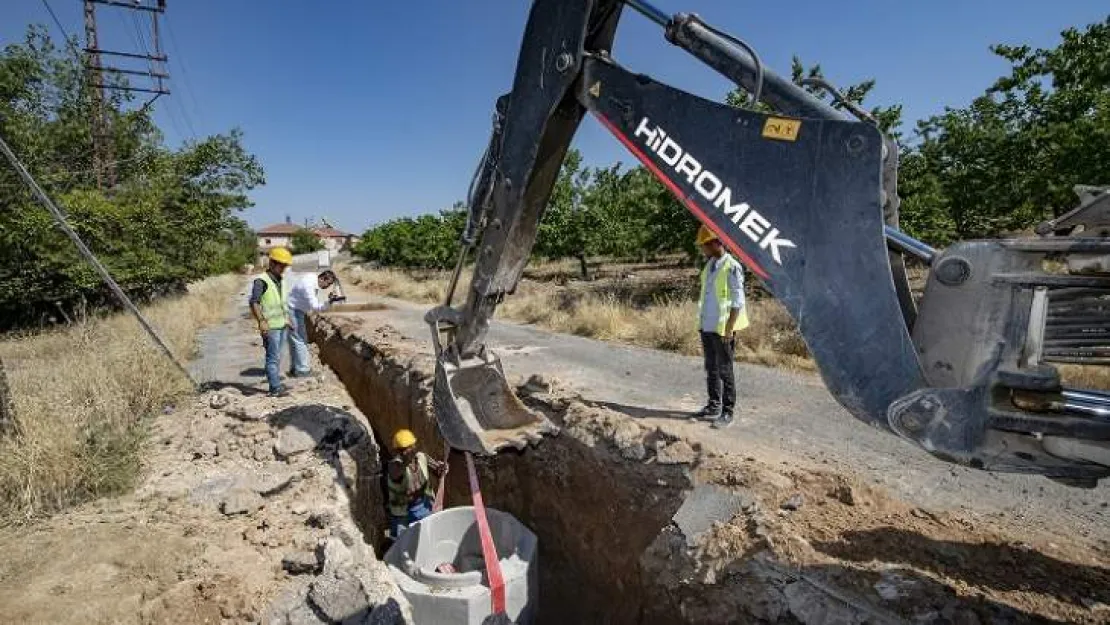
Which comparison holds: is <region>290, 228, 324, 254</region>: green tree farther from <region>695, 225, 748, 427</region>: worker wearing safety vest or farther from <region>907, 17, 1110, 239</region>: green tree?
<region>695, 225, 748, 427</region>: worker wearing safety vest

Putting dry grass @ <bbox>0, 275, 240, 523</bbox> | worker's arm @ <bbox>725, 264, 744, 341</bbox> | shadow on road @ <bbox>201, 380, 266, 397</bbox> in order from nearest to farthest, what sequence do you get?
dry grass @ <bbox>0, 275, 240, 523</bbox>
worker's arm @ <bbox>725, 264, 744, 341</bbox>
shadow on road @ <bbox>201, 380, 266, 397</bbox>

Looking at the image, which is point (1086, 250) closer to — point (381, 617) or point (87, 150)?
point (381, 617)

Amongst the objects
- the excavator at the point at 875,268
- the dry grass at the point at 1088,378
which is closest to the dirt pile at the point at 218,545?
the excavator at the point at 875,268

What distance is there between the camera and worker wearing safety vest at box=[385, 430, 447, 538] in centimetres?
511

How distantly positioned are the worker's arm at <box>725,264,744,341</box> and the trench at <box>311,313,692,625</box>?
159 centimetres

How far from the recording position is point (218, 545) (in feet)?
11.7

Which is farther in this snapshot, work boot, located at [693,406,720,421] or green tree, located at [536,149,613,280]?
green tree, located at [536,149,613,280]

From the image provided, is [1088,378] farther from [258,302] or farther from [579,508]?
[258,302]

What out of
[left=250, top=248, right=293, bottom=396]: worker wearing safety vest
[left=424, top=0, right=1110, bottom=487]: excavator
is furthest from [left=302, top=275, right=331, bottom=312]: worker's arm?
[left=424, top=0, right=1110, bottom=487]: excavator

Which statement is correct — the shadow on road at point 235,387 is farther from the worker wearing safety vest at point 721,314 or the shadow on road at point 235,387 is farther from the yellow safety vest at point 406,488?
the worker wearing safety vest at point 721,314

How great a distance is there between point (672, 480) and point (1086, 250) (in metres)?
3.05

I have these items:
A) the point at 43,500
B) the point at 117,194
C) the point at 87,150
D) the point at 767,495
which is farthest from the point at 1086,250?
the point at 87,150

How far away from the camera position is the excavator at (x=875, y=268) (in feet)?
5.53

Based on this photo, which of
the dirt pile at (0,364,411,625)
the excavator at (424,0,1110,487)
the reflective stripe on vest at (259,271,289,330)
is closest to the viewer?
the excavator at (424,0,1110,487)
